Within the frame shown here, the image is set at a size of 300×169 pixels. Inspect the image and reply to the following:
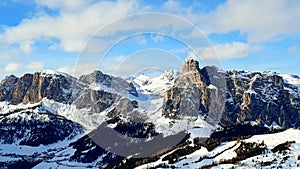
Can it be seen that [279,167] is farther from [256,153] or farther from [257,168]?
[256,153]

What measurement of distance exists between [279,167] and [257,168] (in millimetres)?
8480

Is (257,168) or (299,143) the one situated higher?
(299,143)

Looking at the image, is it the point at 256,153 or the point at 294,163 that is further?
the point at 256,153

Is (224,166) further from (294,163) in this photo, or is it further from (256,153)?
(294,163)

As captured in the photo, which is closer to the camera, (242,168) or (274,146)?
(242,168)

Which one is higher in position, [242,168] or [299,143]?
[299,143]

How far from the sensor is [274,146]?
197750mm

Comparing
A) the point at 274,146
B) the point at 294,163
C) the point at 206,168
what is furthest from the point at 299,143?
the point at 206,168

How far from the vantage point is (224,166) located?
186 meters

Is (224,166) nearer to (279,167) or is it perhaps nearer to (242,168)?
(242,168)

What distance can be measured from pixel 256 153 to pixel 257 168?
23.2 metres

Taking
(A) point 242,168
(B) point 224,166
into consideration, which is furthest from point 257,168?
(B) point 224,166

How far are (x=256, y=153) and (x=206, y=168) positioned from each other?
2182cm

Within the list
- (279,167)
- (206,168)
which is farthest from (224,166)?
(279,167)
